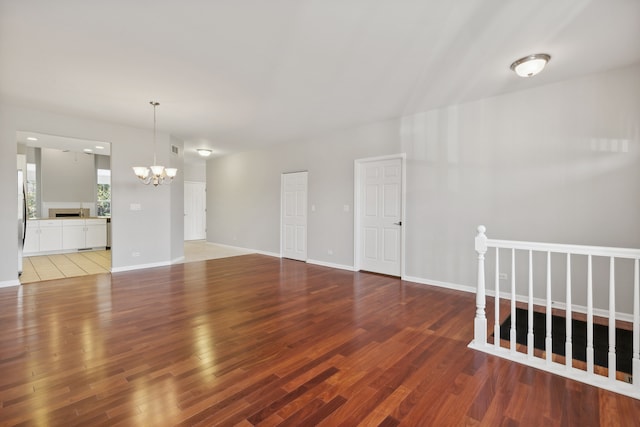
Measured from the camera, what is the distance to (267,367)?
233cm

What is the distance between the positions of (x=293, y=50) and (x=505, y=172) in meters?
3.15

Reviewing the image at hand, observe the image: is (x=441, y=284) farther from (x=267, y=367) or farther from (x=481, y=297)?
(x=267, y=367)

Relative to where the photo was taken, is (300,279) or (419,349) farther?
(300,279)

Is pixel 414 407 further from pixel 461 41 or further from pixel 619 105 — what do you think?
pixel 619 105

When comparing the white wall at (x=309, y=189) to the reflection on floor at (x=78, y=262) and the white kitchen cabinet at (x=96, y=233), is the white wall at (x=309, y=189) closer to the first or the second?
the reflection on floor at (x=78, y=262)

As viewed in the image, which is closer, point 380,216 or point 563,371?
point 563,371

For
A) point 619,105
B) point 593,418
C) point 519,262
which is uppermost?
point 619,105

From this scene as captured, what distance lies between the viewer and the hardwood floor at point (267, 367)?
1817 mm

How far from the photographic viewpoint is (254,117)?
5160 mm

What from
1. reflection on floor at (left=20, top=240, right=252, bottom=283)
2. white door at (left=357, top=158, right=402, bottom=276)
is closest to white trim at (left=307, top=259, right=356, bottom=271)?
white door at (left=357, top=158, right=402, bottom=276)

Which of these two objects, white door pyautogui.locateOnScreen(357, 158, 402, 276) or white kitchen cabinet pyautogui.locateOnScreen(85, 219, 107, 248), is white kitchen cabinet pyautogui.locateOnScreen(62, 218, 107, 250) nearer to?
white kitchen cabinet pyautogui.locateOnScreen(85, 219, 107, 248)

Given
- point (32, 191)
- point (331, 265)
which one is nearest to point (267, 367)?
point (331, 265)

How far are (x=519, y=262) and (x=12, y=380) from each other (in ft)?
16.9

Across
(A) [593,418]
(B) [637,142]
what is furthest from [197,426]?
(B) [637,142]
